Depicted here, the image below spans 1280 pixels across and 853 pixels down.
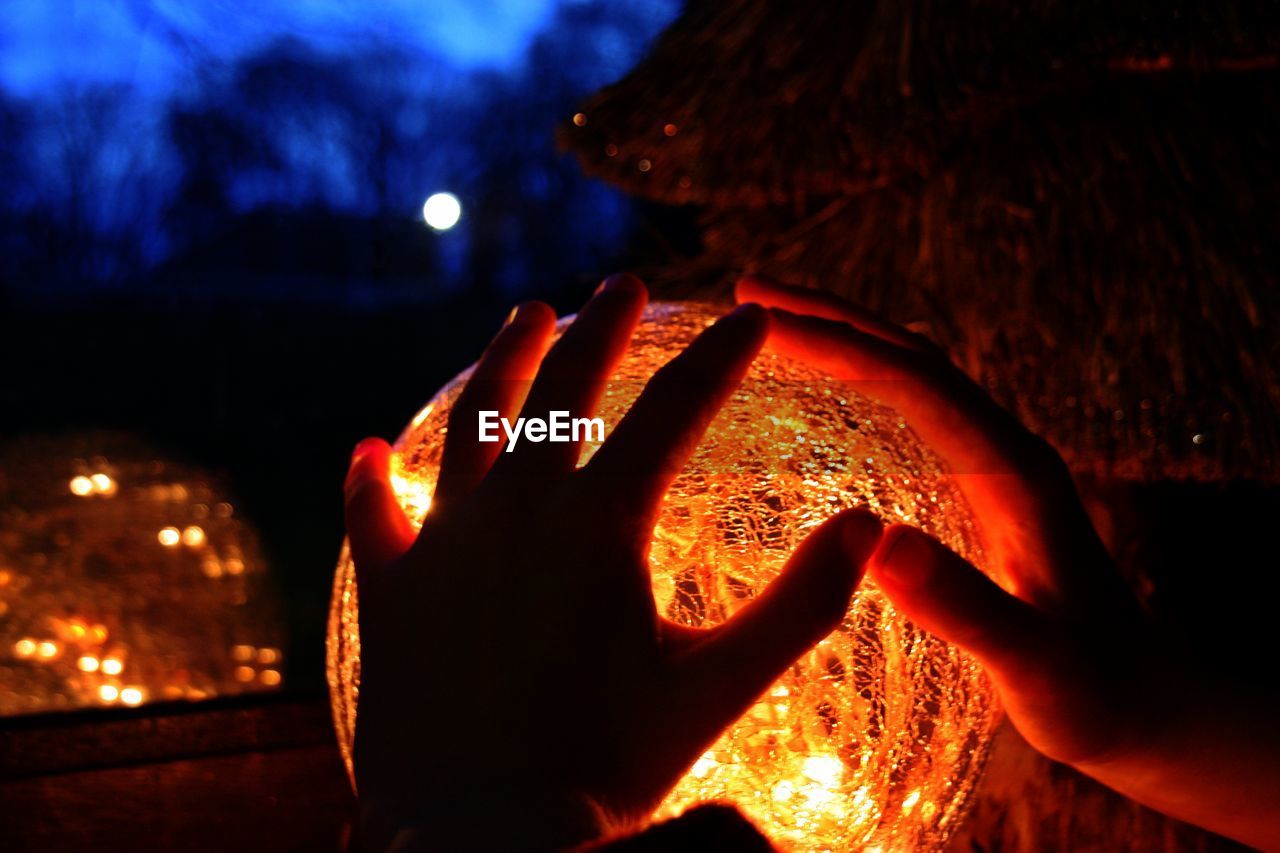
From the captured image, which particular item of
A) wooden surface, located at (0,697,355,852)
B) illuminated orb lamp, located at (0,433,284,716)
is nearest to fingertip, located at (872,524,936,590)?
wooden surface, located at (0,697,355,852)

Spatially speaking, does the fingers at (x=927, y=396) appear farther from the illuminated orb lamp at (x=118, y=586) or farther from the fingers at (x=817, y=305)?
the illuminated orb lamp at (x=118, y=586)

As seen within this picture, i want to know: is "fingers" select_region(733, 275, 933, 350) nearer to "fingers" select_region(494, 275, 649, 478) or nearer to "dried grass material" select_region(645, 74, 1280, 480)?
"fingers" select_region(494, 275, 649, 478)

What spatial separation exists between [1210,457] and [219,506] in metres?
1.32

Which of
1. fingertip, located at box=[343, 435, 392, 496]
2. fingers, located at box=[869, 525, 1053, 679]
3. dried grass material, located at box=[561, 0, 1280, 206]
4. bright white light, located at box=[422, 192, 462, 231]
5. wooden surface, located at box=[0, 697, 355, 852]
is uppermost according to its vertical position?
bright white light, located at box=[422, 192, 462, 231]

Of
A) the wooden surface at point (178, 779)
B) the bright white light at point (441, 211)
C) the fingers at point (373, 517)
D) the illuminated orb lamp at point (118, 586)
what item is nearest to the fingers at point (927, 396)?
the fingers at point (373, 517)

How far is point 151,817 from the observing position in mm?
775

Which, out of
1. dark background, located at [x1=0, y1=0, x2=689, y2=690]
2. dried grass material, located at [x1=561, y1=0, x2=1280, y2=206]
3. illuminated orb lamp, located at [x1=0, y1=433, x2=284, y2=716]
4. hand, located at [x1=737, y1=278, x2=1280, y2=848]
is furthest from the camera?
dark background, located at [x1=0, y1=0, x2=689, y2=690]

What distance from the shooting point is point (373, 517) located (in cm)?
45

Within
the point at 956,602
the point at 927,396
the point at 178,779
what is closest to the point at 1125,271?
the point at 927,396

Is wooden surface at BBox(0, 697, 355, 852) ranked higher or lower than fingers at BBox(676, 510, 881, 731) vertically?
lower

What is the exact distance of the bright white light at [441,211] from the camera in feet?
5.50

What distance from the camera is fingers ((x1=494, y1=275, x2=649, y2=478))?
41 centimetres

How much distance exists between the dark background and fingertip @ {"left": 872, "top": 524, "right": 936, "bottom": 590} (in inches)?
34.3

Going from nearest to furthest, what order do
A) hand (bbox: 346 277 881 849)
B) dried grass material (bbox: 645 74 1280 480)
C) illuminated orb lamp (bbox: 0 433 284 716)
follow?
hand (bbox: 346 277 881 849) → dried grass material (bbox: 645 74 1280 480) → illuminated orb lamp (bbox: 0 433 284 716)
